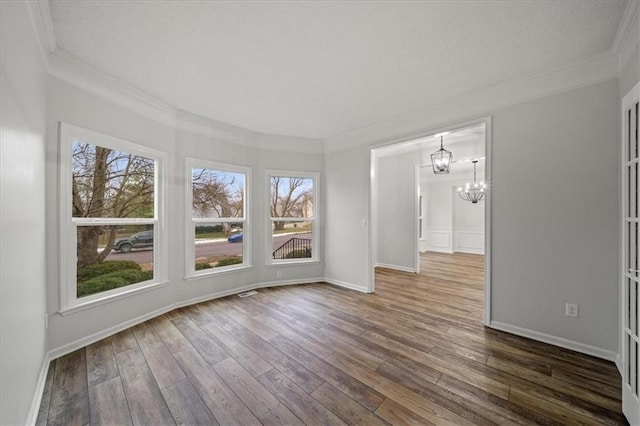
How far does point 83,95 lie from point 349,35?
2605mm

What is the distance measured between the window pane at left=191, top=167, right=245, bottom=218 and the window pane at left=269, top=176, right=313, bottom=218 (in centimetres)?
58

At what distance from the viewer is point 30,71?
1.58 metres

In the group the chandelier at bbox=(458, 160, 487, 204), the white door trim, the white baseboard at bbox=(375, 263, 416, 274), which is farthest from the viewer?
the chandelier at bbox=(458, 160, 487, 204)

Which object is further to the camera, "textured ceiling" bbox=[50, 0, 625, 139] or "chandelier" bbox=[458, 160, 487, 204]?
"chandelier" bbox=[458, 160, 487, 204]

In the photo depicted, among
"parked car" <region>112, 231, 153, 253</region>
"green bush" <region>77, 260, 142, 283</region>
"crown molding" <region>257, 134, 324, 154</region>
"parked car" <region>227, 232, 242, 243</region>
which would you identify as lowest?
"green bush" <region>77, 260, 142, 283</region>

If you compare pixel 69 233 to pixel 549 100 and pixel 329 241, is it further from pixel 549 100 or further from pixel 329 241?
pixel 549 100

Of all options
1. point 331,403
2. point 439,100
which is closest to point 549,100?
point 439,100

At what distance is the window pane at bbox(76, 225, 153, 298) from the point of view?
2.42 meters

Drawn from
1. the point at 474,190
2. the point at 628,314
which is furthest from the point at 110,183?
the point at 474,190

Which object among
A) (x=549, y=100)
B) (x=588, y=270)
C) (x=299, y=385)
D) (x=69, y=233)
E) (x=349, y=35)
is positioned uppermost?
(x=349, y=35)

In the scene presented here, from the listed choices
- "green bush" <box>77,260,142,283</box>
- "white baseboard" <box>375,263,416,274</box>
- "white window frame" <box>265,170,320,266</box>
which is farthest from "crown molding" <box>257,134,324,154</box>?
"white baseboard" <box>375,263,416,274</box>

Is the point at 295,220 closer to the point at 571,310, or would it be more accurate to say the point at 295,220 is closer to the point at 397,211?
the point at 397,211

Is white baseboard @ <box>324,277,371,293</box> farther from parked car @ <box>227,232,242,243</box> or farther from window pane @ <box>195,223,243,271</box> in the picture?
parked car @ <box>227,232,242,243</box>

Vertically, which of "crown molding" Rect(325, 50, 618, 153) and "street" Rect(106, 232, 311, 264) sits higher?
"crown molding" Rect(325, 50, 618, 153)
